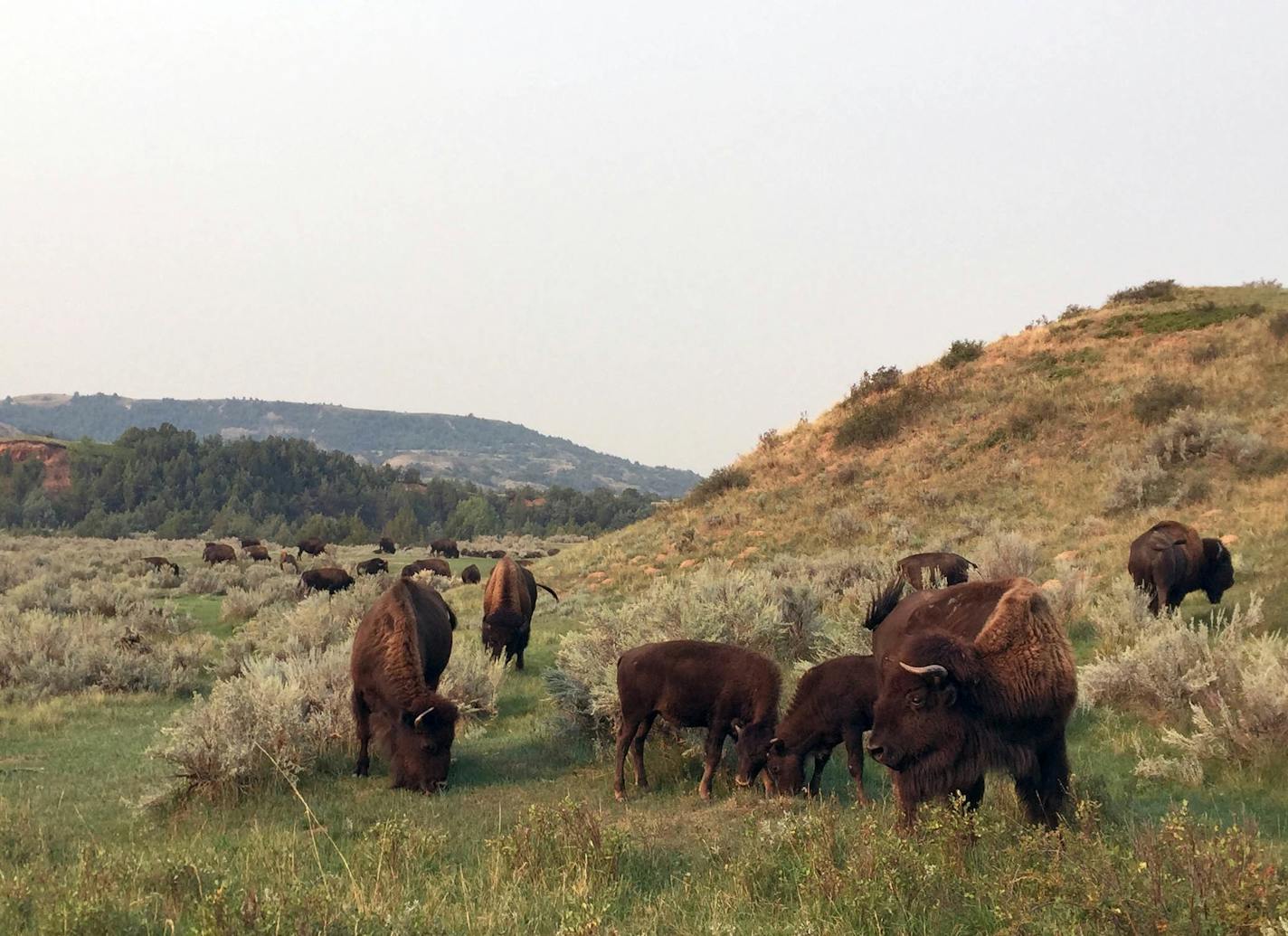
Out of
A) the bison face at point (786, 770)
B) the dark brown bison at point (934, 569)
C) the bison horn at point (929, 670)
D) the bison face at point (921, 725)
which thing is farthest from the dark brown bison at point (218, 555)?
the bison horn at point (929, 670)

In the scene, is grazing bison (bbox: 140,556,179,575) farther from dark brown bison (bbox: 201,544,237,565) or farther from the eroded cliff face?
the eroded cliff face

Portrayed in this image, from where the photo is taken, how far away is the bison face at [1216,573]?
42.2ft

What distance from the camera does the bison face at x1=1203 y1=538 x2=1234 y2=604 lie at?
42.2ft

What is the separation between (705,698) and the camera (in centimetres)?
792

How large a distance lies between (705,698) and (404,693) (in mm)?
2751

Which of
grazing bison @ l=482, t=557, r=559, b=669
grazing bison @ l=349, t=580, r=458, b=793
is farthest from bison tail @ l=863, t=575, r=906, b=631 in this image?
grazing bison @ l=482, t=557, r=559, b=669

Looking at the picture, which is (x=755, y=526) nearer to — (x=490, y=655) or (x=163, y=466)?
(x=490, y=655)

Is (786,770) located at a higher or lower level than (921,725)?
lower

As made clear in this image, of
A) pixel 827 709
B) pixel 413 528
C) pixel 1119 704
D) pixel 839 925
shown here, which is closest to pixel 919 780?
pixel 839 925

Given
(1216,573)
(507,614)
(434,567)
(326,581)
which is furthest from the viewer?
(434,567)

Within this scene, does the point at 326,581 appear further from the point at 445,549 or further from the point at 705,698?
the point at 705,698

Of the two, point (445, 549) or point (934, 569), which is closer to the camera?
point (934, 569)

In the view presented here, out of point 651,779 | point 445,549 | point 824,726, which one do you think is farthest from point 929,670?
point 445,549

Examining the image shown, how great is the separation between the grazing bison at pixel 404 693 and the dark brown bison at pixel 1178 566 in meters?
9.91
